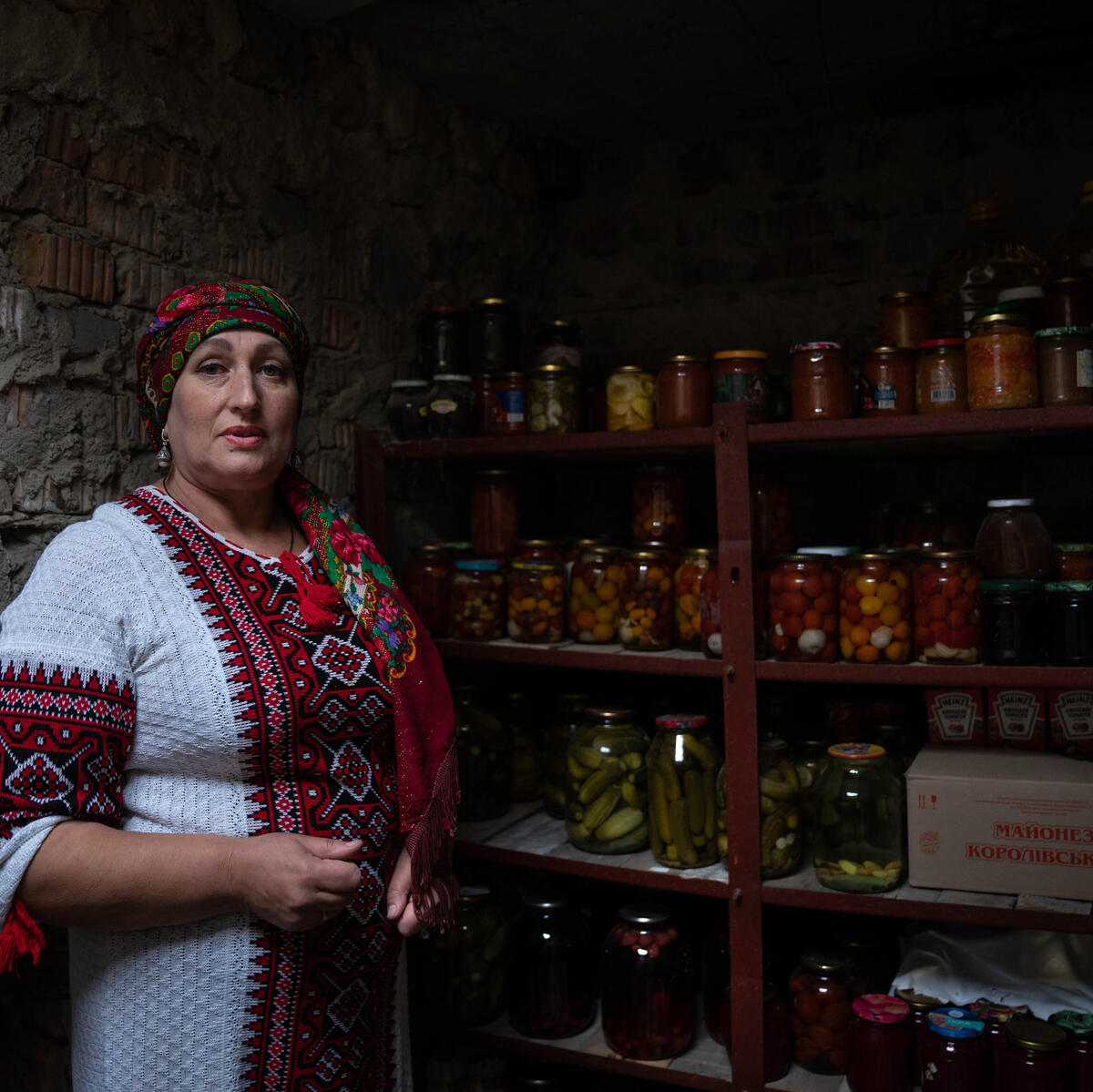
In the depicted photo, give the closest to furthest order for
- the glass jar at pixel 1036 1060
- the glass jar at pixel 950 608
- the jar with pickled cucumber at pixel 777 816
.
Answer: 1. the glass jar at pixel 1036 1060
2. the glass jar at pixel 950 608
3. the jar with pickled cucumber at pixel 777 816

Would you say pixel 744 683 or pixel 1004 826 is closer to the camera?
pixel 1004 826

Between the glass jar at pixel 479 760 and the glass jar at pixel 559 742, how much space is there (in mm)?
97

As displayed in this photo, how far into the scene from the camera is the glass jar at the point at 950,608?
167 centimetres

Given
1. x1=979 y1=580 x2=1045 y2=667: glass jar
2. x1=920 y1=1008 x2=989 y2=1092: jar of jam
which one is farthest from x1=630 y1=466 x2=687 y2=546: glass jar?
x1=920 y1=1008 x2=989 y2=1092: jar of jam

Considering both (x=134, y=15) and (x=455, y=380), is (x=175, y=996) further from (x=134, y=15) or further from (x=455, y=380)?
(x=134, y=15)

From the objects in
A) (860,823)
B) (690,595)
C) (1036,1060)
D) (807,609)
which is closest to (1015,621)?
(807,609)

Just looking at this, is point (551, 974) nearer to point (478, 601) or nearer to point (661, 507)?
point (478, 601)

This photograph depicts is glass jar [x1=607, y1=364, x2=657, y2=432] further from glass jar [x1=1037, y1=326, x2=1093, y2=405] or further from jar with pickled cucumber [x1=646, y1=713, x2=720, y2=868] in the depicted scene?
glass jar [x1=1037, y1=326, x2=1093, y2=405]

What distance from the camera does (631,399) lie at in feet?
6.43

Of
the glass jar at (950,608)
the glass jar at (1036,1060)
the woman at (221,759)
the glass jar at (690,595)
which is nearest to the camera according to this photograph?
the woman at (221,759)

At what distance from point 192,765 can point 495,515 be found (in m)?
1.08

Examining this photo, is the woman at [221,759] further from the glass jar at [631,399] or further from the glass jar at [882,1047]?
the glass jar at [882,1047]

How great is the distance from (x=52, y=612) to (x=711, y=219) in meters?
2.06

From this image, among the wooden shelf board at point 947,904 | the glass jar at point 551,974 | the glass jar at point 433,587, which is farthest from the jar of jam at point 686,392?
the glass jar at point 551,974
